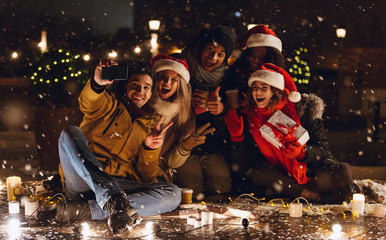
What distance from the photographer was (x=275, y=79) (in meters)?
5.63

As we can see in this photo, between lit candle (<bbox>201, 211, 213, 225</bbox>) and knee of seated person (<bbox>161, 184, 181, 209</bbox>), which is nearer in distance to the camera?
lit candle (<bbox>201, 211, 213, 225</bbox>)

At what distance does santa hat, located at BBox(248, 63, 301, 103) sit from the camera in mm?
5604

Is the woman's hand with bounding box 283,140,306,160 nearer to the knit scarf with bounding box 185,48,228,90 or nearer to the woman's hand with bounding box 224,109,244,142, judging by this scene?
the woman's hand with bounding box 224,109,244,142

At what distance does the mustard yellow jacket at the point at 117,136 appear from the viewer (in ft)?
16.9

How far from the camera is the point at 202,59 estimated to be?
594cm

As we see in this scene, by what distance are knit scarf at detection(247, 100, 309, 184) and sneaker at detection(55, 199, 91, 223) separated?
1930mm

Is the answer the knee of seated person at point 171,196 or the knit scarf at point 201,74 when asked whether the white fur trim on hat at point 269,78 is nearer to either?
the knit scarf at point 201,74

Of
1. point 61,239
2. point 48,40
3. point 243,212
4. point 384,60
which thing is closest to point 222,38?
point 243,212

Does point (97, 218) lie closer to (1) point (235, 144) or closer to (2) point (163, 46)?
(1) point (235, 144)

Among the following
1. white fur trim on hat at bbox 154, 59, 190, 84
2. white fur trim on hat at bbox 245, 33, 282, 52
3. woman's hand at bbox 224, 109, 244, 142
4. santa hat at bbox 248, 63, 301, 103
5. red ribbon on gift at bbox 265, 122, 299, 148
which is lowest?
red ribbon on gift at bbox 265, 122, 299, 148

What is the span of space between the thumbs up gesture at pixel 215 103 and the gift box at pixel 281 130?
495mm

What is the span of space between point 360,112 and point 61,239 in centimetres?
1310

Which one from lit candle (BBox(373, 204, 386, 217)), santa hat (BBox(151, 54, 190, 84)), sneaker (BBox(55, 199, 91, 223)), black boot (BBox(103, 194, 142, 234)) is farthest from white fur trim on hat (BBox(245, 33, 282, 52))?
sneaker (BBox(55, 199, 91, 223))

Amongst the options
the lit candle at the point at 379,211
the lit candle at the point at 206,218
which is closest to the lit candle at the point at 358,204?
the lit candle at the point at 379,211
